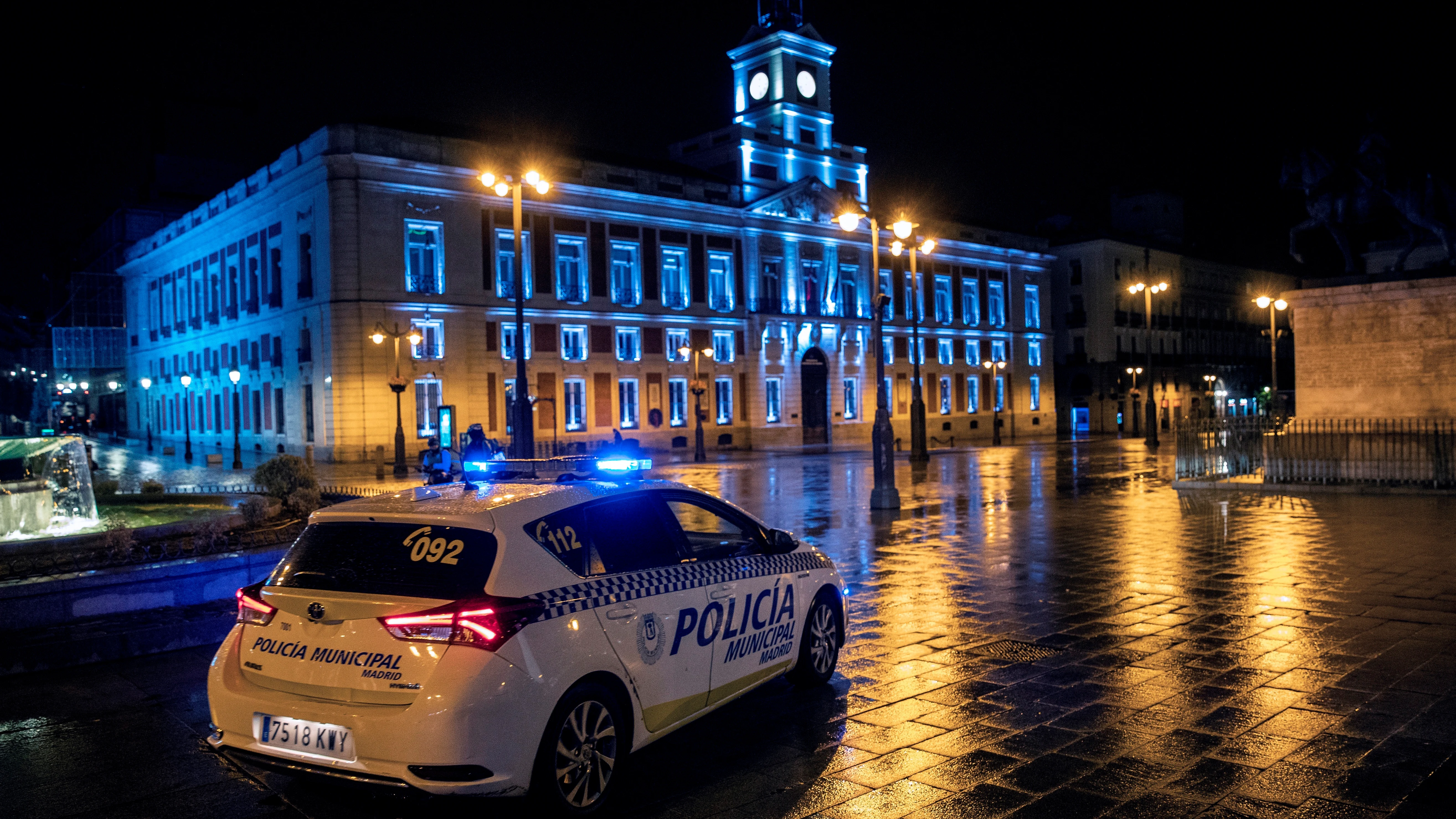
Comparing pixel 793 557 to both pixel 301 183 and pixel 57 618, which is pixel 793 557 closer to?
pixel 57 618

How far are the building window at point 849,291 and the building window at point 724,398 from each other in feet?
29.4

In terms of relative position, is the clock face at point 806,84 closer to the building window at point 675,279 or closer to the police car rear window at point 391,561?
the building window at point 675,279

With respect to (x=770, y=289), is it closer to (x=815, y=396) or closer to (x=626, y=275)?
(x=815, y=396)

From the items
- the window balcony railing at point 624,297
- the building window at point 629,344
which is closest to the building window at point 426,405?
the building window at point 629,344

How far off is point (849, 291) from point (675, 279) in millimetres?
12259

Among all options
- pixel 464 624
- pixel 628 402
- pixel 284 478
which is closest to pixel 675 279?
pixel 628 402

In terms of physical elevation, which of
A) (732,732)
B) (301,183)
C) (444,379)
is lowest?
(732,732)

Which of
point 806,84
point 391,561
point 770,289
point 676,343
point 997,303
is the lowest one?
point 391,561

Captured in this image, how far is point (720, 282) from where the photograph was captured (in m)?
52.8

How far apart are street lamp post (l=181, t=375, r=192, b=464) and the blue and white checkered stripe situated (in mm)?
38556

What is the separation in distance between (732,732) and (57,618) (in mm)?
5475

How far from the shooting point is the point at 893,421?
59.3m

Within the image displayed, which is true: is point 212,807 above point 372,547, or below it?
below

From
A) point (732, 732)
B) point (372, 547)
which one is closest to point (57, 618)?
point (372, 547)
